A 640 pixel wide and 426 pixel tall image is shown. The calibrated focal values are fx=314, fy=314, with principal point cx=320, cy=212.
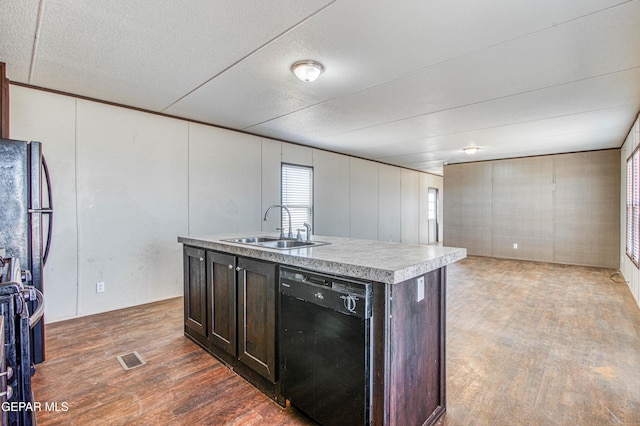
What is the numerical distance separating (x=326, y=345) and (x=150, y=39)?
2.51m

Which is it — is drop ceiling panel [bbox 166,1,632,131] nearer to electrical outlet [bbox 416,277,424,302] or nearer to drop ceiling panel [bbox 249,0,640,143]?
drop ceiling panel [bbox 249,0,640,143]

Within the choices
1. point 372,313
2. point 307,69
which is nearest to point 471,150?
point 307,69

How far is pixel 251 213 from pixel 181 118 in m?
1.77

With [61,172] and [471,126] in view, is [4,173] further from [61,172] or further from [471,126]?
[471,126]

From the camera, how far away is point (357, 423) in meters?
1.56

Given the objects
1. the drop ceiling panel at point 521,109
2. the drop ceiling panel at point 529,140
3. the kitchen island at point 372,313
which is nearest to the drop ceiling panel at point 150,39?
the kitchen island at point 372,313

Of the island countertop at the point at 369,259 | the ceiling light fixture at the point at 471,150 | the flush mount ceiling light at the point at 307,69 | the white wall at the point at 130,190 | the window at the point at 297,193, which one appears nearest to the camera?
the island countertop at the point at 369,259

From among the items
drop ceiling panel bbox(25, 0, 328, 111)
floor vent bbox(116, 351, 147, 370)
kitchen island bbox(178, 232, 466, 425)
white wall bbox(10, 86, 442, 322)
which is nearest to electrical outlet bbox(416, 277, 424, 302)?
kitchen island bbox(178, 232, 466, 425)

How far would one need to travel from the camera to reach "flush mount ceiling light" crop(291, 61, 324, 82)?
2.74 m

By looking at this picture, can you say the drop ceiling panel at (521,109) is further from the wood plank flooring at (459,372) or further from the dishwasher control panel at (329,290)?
the dishwasher control panel at (329,290)

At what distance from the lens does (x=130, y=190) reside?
3.93 meters

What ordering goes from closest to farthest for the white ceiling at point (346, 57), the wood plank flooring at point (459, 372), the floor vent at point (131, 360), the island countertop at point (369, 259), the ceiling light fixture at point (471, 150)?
the island countertop at point (369, 259) → the wood plank flooring at point (459, 372) → the white ceiling at point (346, 57) → the floor vent at point (131, 360) → the ceiling light fixture at point (471, 150)

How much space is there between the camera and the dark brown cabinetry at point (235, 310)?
209cm

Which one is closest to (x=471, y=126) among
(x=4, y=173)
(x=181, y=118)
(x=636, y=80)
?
(x=636, y=80)
